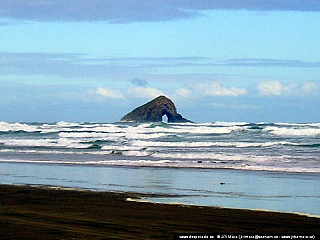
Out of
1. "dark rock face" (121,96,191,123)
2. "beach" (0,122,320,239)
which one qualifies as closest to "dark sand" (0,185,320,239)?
"beach" (0,122,320,239)

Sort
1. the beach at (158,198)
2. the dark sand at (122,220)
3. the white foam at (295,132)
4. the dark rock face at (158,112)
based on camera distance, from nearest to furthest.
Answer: the dark sand at (122,220) < the beach at (158,198) < the white foam at (295,132) < the dark rock face at (158,112)

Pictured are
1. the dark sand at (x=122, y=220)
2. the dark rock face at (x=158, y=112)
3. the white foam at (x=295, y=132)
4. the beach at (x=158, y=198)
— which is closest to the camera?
the dark sand at (x=122, y=220)

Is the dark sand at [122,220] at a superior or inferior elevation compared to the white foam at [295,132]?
inferior

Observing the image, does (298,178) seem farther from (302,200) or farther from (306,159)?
(306,159)

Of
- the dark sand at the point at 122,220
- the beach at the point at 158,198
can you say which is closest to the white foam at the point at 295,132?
the beach at the point at 158,198

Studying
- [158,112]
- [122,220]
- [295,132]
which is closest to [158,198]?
[122,220]

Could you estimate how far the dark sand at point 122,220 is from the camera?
7.04 metres

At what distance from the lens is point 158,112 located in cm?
8762

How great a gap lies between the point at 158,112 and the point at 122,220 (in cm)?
7939

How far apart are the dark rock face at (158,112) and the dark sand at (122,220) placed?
75.8 meters

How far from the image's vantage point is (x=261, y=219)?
865 centimetres

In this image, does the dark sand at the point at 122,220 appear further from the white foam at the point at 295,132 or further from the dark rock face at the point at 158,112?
the dark rock face at the point at 158,112

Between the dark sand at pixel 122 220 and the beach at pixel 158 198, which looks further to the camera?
the beach at pixel 158 198

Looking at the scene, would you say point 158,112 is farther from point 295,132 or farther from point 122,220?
point 122,220
